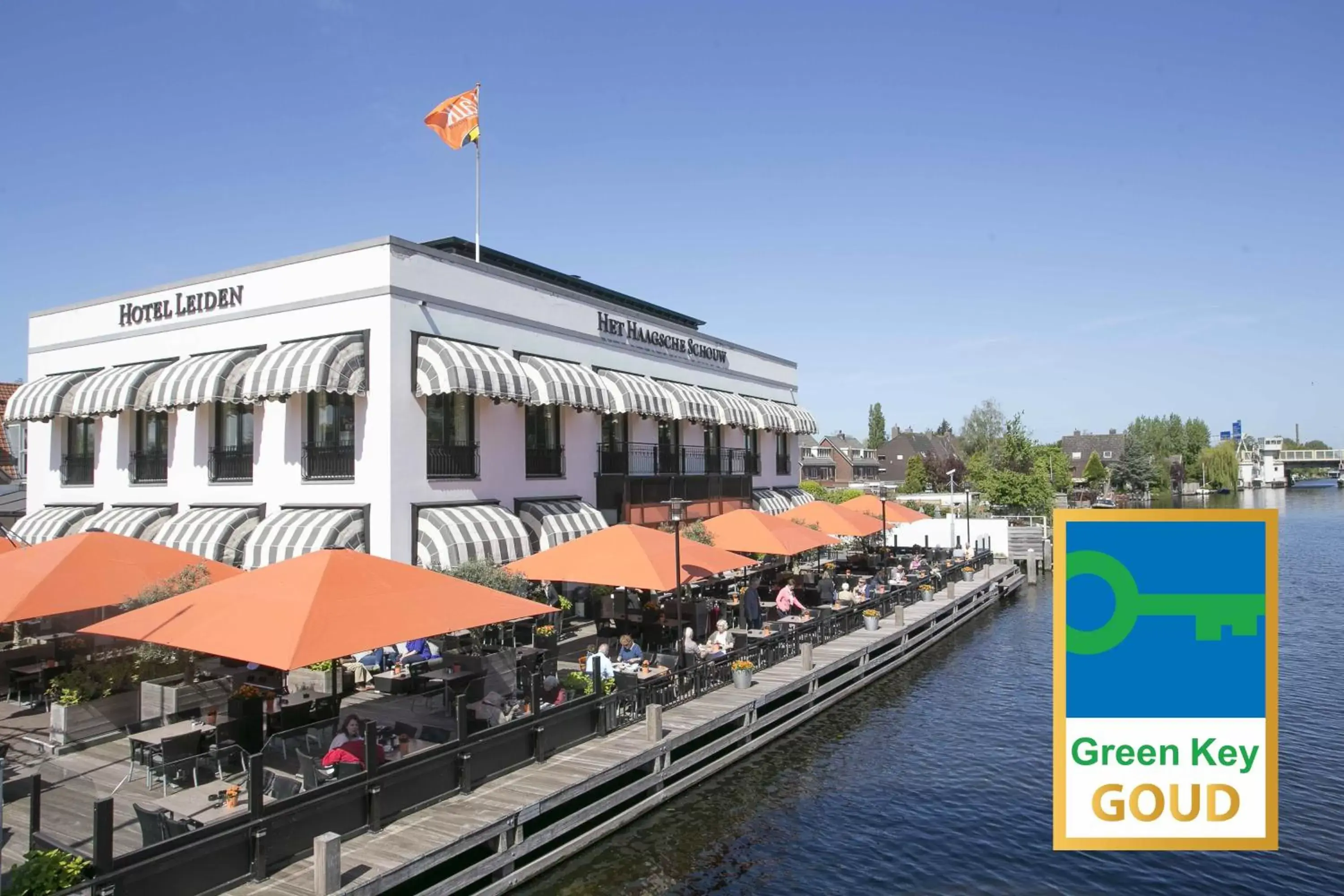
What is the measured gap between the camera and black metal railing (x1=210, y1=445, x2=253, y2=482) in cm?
2395

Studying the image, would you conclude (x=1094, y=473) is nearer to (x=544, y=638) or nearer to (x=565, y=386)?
(x=565, y=386)

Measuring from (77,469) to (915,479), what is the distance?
71.6 meters

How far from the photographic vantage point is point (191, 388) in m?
22.9

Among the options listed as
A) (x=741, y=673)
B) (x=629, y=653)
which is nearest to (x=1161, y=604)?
(x=629, y=653)

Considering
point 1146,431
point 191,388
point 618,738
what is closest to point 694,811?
point 618,738

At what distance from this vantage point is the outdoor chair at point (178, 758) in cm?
1180

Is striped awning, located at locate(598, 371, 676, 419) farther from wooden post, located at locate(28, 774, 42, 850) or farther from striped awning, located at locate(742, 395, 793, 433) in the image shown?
wooden post, located at locate(28, 774, 42, 850)

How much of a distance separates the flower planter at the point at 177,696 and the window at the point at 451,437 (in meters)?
8.29

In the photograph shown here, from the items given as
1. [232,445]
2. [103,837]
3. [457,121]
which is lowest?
[103,837]

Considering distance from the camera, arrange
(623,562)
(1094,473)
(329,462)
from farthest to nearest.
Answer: (1094,473) → (329,462) → (623,562)

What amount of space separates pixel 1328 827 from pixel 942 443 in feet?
363

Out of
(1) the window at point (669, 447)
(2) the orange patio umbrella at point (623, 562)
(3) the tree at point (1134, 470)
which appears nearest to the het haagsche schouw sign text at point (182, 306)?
(2) the orange patio umbrella at point (623, 562)

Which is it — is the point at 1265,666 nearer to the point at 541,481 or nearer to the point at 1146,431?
the point at 541,481

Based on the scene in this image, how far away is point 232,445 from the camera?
80.2 ft
